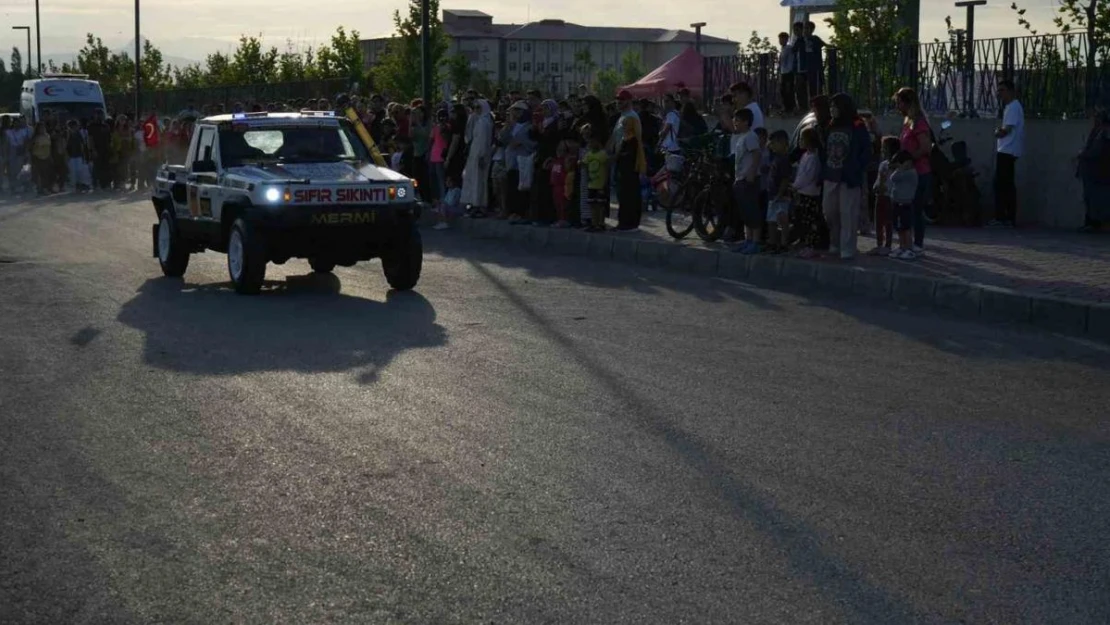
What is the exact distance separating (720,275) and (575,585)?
11587 millimetres

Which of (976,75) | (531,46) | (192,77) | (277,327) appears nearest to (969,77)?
(976,75)

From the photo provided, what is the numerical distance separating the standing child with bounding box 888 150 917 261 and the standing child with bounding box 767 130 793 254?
1.10 meters

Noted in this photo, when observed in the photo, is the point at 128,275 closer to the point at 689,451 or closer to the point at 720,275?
the point at 720,275

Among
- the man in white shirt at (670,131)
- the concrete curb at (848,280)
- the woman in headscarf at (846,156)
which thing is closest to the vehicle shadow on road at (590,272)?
the concrete curb at (848,280)

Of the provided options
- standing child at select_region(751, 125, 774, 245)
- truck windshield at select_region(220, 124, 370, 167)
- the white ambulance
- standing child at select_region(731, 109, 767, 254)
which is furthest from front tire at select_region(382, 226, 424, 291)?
the white ambulance

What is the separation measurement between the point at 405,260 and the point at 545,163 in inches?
251

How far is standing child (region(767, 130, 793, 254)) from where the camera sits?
16672 millimetres

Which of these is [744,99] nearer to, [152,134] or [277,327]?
[277,327]

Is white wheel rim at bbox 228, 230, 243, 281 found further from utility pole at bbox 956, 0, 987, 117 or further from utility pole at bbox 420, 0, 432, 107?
utility pole at bbox 420, 0, 432, 107

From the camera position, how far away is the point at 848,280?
15.1 metres

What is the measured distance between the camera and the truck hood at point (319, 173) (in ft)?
48.1

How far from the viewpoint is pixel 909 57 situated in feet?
75.6

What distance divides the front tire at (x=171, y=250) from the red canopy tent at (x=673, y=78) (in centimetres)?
2316

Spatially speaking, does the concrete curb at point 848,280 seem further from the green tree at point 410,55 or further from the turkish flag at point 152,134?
the green tree at point 410,55
